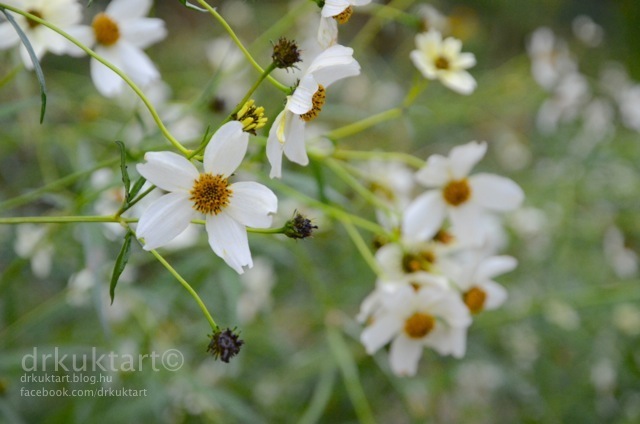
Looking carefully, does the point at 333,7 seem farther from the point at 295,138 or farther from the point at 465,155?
the point at 465,155

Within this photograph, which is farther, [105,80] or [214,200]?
[105,80]

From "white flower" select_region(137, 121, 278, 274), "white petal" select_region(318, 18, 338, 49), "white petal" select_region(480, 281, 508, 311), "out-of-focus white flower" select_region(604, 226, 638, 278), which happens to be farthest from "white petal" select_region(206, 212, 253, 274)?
"out-of-focus white flower" select_region(604, 226, 638, 278)

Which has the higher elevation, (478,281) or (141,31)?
(141,31)

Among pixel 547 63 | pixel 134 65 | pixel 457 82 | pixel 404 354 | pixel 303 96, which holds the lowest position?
pixel 404 354

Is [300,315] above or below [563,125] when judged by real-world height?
below

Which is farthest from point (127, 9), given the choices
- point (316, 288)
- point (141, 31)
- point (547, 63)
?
point (547, 63)

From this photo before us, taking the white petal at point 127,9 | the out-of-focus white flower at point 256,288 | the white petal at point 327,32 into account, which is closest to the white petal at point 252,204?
the white petal at point 327,32

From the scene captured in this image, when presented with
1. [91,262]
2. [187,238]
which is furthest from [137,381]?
[91,262]

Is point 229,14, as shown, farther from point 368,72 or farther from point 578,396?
point 578,396
